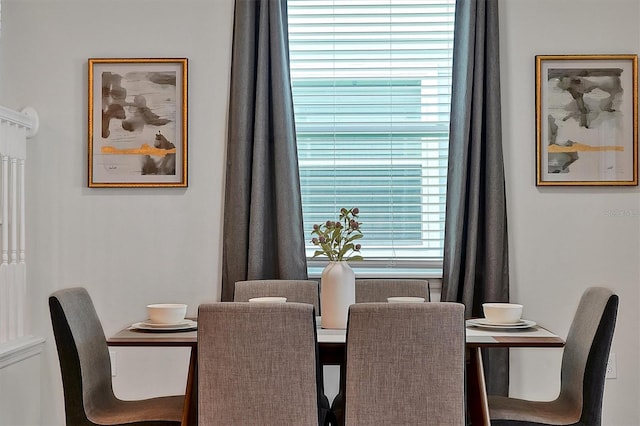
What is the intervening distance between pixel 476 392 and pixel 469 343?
1.22ft

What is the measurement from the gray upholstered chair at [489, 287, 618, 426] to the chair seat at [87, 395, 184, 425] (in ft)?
3.73

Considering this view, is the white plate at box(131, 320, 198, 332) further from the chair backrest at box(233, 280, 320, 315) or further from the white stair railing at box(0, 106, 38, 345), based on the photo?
the white stair railing at box(0, 106, 38, 345)

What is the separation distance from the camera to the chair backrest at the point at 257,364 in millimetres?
2271

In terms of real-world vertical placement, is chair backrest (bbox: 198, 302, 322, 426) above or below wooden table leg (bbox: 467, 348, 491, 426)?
above

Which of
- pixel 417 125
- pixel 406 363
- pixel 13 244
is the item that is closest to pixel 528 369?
pixel 417 125

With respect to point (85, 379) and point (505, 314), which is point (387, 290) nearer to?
point (505, 314)

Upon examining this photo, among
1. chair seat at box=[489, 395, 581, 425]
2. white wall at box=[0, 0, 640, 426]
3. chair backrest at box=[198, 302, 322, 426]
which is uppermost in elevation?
white wall at box=[0, 0, 640, 426]

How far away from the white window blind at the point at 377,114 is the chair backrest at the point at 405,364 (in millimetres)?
1686

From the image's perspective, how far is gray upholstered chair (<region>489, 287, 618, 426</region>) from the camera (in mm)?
2598

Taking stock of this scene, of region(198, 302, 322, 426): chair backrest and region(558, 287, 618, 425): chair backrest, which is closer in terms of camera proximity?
region(198, 302, 322, 426): chair backrest

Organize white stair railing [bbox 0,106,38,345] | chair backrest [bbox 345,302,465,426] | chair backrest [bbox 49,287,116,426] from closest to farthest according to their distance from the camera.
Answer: chair backrest [bbox 345,302,465,426] → chair backrest [bbox 49,287,116,426] → white stair railing [bbox 0,106,38,345]

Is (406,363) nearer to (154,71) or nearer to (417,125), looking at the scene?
(417,125)

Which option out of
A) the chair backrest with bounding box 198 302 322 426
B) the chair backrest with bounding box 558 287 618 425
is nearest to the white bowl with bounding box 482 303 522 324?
the chair backrest with bounding box 558 287 618 425

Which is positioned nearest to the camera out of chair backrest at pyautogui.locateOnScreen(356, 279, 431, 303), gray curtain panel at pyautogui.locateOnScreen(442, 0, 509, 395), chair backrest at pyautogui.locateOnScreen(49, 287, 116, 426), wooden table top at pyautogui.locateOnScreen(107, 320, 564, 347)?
wooden table top at pyautogui.locateOnScreen(107, 320, 564, 347)
